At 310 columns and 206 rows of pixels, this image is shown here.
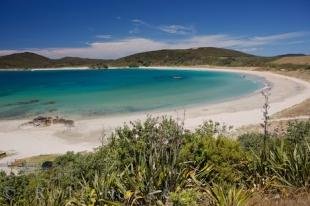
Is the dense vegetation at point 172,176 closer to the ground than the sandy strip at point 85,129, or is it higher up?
higher up

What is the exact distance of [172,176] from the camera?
25.5 ft

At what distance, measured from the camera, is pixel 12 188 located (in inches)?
375

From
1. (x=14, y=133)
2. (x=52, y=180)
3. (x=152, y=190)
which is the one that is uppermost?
(x=152, y=190)

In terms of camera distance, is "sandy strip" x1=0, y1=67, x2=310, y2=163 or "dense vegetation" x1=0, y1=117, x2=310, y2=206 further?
"sandy strip" x1=0, y1=67, x2=310, y2=163

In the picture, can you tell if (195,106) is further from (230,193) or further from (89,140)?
(230,193)

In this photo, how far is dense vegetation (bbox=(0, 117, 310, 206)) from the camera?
7535mm

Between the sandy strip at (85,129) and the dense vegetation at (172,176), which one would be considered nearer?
the dense vegetation at (172,176)

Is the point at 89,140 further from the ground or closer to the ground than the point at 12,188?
closer to the ground

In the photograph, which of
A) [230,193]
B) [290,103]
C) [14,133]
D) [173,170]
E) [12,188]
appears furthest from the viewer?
[290,103]

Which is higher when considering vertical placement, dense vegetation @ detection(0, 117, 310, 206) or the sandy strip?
dense vegetation @ detection(0, 117, 310, 206)

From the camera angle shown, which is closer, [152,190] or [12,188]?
[152,190]

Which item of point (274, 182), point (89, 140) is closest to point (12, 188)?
point (274, 182)

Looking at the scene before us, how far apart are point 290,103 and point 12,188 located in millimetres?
35035

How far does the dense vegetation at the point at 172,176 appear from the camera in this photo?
7.54 meters
